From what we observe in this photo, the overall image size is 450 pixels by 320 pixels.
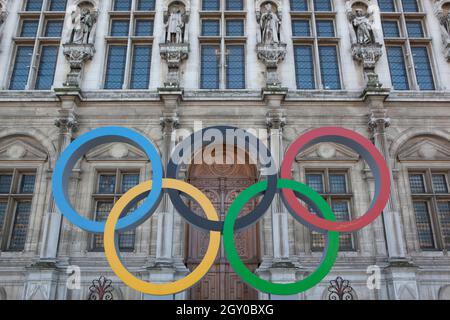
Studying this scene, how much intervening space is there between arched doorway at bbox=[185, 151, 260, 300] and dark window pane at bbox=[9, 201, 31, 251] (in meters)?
5.52

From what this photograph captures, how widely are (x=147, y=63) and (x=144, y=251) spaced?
295 inches

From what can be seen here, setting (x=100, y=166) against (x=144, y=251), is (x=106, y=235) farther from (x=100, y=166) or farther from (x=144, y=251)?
(x=100, y=166)

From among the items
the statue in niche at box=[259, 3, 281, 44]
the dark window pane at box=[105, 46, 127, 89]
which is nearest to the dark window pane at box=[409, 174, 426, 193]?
the statue in niche at box=[259, 3, 281, 44]

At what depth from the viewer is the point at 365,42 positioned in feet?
51.9

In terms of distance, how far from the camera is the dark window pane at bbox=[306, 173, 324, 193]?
48.0 ft

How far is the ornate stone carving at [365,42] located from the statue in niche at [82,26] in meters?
10.4

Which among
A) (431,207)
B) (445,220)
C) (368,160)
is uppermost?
(431,207)

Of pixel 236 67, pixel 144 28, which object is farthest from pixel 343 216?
pixel 144 28

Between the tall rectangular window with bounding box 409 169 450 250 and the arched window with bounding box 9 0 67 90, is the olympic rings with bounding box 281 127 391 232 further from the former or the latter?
the arched window with bounding box 9 0 67 90

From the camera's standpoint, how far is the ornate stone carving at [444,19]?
15.9 metres

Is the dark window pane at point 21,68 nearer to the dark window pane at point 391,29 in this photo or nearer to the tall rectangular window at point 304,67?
the tall rectangular window at point 304,67

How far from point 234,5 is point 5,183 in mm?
11439

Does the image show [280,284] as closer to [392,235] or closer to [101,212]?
[392,235]
